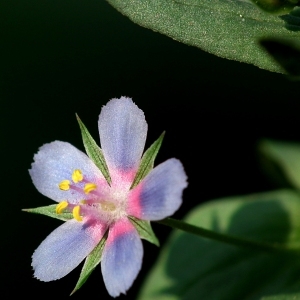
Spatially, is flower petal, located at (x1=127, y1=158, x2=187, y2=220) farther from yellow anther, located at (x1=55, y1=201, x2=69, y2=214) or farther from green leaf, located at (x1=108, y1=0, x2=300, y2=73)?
green leaf, located at (x1=108, y1=0, x2=300, y2=73)

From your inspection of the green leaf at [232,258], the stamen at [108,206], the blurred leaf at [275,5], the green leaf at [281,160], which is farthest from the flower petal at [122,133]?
the green leaf at [281,160]

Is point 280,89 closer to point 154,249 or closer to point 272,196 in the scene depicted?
point 272,196

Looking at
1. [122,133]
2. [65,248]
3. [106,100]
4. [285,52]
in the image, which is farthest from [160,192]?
[106,100]

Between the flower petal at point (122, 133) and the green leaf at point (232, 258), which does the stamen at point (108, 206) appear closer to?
the flower petal at point (122, 133)

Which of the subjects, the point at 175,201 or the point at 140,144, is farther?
the point at 140,144

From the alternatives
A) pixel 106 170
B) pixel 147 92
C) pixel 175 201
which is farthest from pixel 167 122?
pixel 175 201
